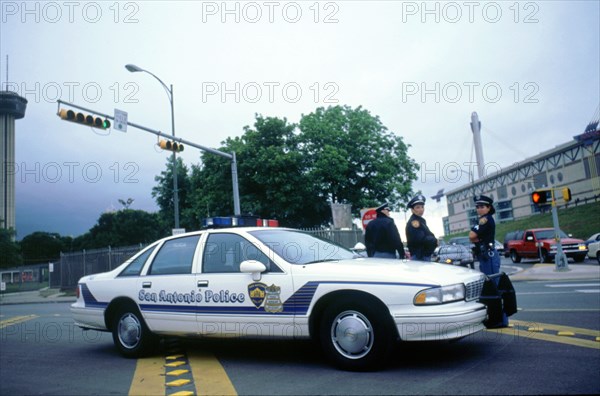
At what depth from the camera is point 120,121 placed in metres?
15.0

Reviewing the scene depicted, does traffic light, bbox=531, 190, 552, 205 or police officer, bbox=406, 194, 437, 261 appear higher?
traffic light, bbox=531, 190, 552, 205

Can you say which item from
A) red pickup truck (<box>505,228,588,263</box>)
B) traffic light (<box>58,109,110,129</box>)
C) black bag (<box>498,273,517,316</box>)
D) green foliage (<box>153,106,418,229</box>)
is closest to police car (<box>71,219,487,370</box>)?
black bag (<box>498,273,517,316</box>)

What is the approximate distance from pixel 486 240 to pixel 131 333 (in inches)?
185

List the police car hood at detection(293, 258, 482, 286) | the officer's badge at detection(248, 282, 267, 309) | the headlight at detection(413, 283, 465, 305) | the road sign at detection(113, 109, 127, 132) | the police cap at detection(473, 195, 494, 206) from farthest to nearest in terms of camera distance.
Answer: the road sign at detection(113, 109, 127, 132) → the police cap at detection(473, 195, 494, 206) → the officer's badge at detection(248, 282, 267, 309) → the police car hood at detection(293, 258, 482, 286) → the headlight at detection(413, 283, 465, 305)

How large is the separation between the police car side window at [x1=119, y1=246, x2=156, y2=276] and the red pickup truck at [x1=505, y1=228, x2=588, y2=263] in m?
21.2

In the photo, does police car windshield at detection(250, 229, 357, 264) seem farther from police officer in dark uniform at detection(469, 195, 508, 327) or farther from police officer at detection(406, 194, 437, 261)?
police officer in dark uniform at detection(469, 195, 508, 327)

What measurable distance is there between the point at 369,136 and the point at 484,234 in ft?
103

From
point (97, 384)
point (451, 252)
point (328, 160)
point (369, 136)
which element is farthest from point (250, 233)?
point (369, 136)

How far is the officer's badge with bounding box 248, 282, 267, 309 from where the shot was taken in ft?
17.3

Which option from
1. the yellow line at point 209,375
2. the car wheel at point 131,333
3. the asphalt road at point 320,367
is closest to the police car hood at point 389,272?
the asphalt road at point 320,367

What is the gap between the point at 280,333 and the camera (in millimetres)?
5164

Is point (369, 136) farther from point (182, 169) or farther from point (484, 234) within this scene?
point (484, 234)

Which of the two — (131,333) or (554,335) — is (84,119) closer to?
(131,333)

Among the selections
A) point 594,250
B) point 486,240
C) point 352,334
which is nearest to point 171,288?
point 352,334
